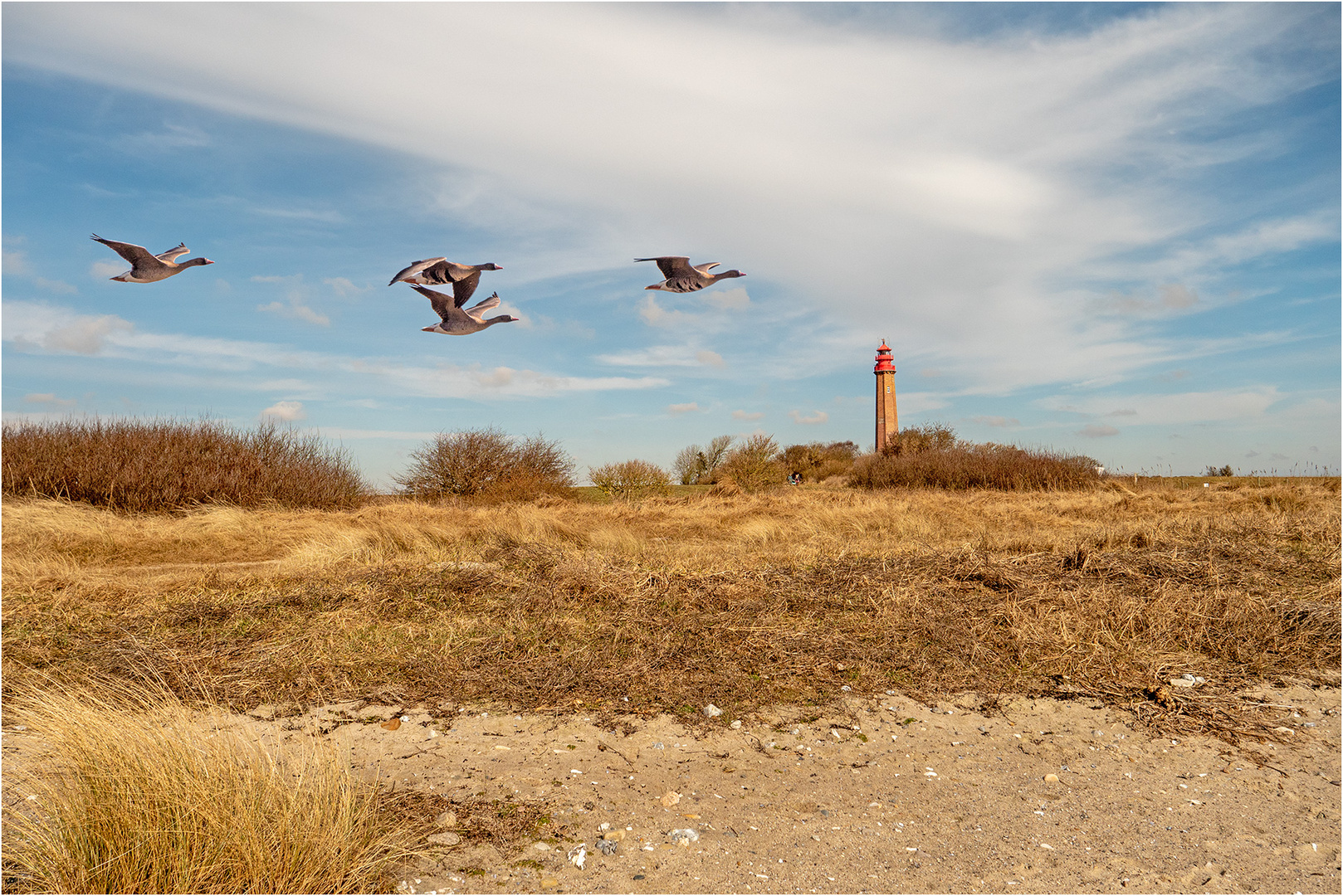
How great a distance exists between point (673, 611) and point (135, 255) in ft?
16.8

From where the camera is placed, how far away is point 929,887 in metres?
3.09

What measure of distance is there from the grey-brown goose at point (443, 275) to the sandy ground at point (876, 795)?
2274 mm

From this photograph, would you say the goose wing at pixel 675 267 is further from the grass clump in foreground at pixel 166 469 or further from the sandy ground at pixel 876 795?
the grass clump in foreground at pixel 166 469

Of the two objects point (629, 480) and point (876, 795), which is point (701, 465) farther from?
point (876, 795)

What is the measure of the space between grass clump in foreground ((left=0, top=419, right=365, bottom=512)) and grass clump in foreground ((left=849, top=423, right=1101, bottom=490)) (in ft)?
56.8

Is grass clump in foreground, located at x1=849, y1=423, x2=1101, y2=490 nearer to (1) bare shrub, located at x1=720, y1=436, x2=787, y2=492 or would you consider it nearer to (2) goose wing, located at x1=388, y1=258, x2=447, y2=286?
(1) bare shrub, located at x1=720, y1=436, x2=787, y2=492

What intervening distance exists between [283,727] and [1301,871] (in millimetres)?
5121

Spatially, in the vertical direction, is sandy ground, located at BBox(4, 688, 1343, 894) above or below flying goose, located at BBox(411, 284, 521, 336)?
below

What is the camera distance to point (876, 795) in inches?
153

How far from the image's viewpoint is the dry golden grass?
541 cm

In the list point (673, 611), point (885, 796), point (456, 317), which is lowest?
point (885, 796)

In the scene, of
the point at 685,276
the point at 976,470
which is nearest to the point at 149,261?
the point at 685,276

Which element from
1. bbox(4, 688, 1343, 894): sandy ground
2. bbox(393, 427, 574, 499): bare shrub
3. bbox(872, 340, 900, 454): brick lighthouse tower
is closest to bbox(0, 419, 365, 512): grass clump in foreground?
bbox(393, 427, 574, 499): bare shrub

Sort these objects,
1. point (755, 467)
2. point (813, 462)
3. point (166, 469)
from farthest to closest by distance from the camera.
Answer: point (813, 462)
point (755, 467)
point (166, 469)
